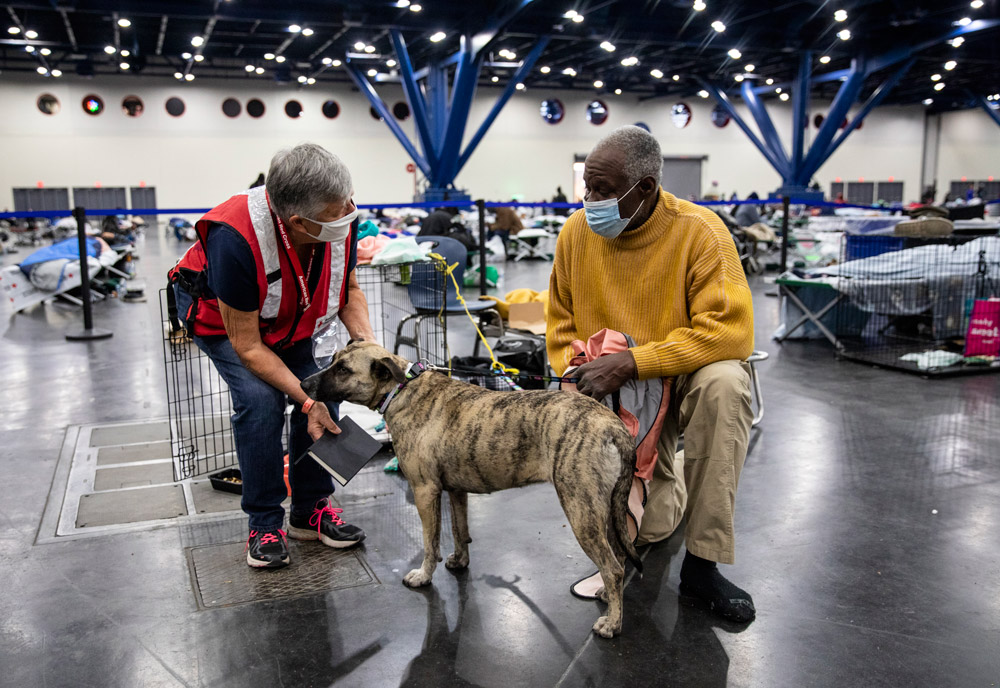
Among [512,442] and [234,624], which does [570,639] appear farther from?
[234,624]

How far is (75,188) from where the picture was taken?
88.0ft

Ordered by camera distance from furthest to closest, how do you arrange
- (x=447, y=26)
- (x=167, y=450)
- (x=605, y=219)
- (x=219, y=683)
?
(x=447, y=26) → (x=167, y=450) → (x=605, y=219) → (x=219, y=683)

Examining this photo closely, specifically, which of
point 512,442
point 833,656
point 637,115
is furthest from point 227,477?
point 637,115

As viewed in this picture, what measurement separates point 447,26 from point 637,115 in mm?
15847

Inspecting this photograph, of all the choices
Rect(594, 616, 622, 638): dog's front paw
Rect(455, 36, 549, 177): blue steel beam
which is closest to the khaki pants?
Rect(594, 616, 622, 638): dog's front paw

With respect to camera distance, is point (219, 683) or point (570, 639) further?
point (570, 639)

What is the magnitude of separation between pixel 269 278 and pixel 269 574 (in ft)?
3.49

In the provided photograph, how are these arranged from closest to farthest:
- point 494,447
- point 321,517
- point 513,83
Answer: point 494,447 < point 321,517 < point 513,83

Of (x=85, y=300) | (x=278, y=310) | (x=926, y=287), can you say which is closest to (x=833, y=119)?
(x=926, y=287)

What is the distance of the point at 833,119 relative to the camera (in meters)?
22.4

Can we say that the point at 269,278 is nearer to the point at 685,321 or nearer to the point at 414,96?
the point at 685,321

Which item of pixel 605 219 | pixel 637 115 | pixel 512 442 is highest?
pixel 637 115

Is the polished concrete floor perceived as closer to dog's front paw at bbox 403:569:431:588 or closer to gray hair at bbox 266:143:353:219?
dog's front paw at bbox 403:569:431:588

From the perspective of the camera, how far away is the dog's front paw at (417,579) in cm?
263
